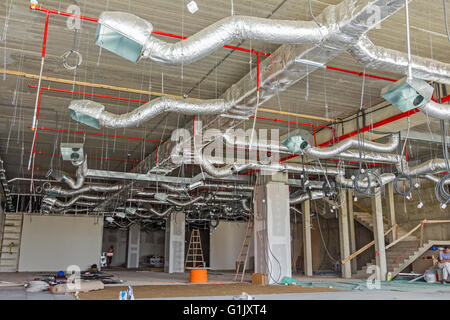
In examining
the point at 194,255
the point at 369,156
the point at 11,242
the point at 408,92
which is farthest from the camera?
the point at 11,242

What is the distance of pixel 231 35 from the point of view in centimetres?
455

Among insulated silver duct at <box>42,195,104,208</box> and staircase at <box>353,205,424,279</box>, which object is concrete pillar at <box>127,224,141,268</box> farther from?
staircase at <box>353,205,424,279</box>

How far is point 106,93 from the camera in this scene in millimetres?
8141

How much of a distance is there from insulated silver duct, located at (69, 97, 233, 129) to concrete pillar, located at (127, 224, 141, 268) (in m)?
20.0

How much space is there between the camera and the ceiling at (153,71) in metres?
5.52

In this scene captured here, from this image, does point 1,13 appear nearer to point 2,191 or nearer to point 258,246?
point 258,246

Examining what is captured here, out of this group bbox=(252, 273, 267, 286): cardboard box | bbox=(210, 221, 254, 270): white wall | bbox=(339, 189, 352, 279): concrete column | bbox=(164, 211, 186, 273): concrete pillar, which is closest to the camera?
bbox=(252, 273, 267, 286): cardboard box

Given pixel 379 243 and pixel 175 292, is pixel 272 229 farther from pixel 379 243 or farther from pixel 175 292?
pixel 379 243

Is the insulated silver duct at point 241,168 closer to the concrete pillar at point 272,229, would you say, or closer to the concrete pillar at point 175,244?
the concrete pillar at point 272,229

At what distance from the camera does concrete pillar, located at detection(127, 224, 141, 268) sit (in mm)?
25234

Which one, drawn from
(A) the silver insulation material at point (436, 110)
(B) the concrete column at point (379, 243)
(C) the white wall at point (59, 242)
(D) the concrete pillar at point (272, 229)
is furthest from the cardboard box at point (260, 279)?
(C) the white wall at point (59, 242)

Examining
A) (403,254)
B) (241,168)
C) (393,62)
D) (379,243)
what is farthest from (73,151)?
(403,254)

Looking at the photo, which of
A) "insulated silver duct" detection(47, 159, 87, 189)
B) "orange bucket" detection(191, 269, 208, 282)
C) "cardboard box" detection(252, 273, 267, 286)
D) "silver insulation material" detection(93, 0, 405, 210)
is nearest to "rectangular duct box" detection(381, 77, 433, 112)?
"silver insulation material" detection(93, 0, 405, 210)

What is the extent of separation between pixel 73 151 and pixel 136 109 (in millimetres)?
2369
